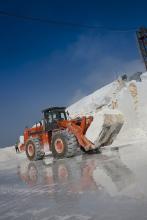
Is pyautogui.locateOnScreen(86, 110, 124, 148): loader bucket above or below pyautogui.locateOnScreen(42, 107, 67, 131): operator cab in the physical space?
below

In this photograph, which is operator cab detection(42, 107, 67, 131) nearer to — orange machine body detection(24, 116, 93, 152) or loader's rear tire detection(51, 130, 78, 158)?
orange machine body detection(24, 116, 93, 152)

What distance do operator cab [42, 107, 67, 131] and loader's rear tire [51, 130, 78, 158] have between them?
114cm

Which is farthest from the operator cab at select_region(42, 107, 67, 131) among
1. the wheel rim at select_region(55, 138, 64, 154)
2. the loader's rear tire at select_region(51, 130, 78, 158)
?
the wheel rim at select_region(55, 138, 64, 154)

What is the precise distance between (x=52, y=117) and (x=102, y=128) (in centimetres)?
304

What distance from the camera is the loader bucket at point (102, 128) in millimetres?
13391

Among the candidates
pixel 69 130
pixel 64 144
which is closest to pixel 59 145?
pixel 64 144

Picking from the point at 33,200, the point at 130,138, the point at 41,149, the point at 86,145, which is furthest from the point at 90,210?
the point at 130,138

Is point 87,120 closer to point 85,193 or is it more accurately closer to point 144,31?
point 85,193

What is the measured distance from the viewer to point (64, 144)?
44.3ft

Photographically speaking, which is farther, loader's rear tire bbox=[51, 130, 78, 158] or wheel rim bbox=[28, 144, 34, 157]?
wheel rim bbox=[28, 144, 34, 157]

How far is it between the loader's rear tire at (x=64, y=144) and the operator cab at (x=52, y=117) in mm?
1136

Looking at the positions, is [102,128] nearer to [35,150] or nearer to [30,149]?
[35,150]

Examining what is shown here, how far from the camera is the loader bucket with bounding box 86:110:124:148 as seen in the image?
43.9 ft

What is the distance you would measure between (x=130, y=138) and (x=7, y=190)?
1347 cm
